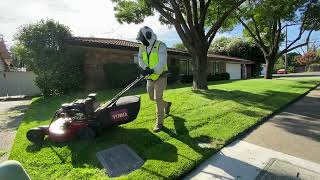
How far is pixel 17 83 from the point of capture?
2200cm

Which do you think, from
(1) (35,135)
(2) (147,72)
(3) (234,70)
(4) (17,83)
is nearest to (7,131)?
(1) (35,135)

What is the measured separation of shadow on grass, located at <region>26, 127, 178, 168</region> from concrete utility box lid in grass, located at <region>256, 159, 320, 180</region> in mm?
1351

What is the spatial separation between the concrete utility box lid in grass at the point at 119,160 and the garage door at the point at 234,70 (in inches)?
1282

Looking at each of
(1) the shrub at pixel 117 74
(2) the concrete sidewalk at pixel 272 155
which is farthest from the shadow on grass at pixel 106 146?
(1) the shrub at pixel 117 74

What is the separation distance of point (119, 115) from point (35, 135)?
5.29 ft

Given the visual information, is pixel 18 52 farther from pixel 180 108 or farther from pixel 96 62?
pixel 180 108

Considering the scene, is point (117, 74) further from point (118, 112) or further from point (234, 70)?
point (234, 70)

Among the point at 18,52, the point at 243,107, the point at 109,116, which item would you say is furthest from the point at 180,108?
the point at 18,52

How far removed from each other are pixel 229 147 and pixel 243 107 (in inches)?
149

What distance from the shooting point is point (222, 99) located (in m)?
11.0

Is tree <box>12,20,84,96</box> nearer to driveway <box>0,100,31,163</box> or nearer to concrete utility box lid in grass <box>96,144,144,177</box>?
driveway <box>0,100,31,163</box>

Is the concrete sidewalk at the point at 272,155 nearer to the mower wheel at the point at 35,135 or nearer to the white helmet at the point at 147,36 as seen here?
the white helmet at the point at 147,36

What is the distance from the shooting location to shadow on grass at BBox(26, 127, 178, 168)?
5355 mm

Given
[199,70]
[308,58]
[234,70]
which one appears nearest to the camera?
[199,70]
